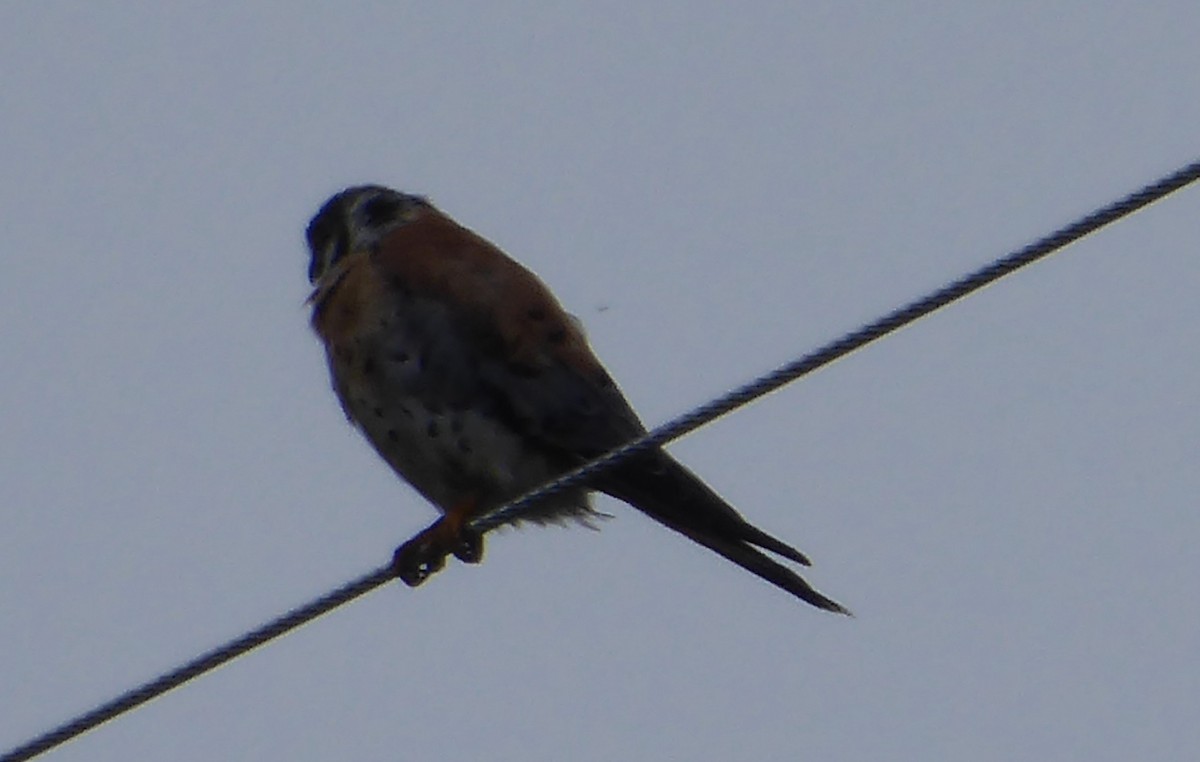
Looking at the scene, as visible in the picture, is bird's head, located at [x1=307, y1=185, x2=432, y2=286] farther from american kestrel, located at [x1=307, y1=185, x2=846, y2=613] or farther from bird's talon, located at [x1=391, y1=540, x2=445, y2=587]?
bird's talon, located at [x1=391, y1=540, x2=445, y2=587]

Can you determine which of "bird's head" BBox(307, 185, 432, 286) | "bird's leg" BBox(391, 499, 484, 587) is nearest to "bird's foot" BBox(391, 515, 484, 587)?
"bird's leg" BBox(391, 499, 484, 587)

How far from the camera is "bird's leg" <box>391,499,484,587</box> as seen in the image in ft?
18.1

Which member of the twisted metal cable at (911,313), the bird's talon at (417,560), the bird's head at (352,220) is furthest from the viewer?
the bird's head at (352,220)

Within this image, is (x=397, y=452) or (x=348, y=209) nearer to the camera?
(x=397, y=452)

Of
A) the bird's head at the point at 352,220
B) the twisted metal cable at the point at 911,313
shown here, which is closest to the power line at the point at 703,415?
the twisted metal cable at the point at 911,313

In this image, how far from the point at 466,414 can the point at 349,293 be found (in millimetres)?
572

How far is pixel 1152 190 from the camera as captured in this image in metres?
3.53

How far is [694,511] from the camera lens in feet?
17.4

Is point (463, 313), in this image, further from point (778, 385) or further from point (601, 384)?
point (778, 385)

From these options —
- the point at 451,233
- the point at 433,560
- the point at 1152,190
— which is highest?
the point at 451,233

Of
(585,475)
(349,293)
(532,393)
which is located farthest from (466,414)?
(585,475)

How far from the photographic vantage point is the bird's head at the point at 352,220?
253 inches

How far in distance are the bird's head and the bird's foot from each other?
1.07m

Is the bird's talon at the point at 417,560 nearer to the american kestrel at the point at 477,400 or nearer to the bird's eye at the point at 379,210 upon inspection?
the american kestrel at the point at 477,400
